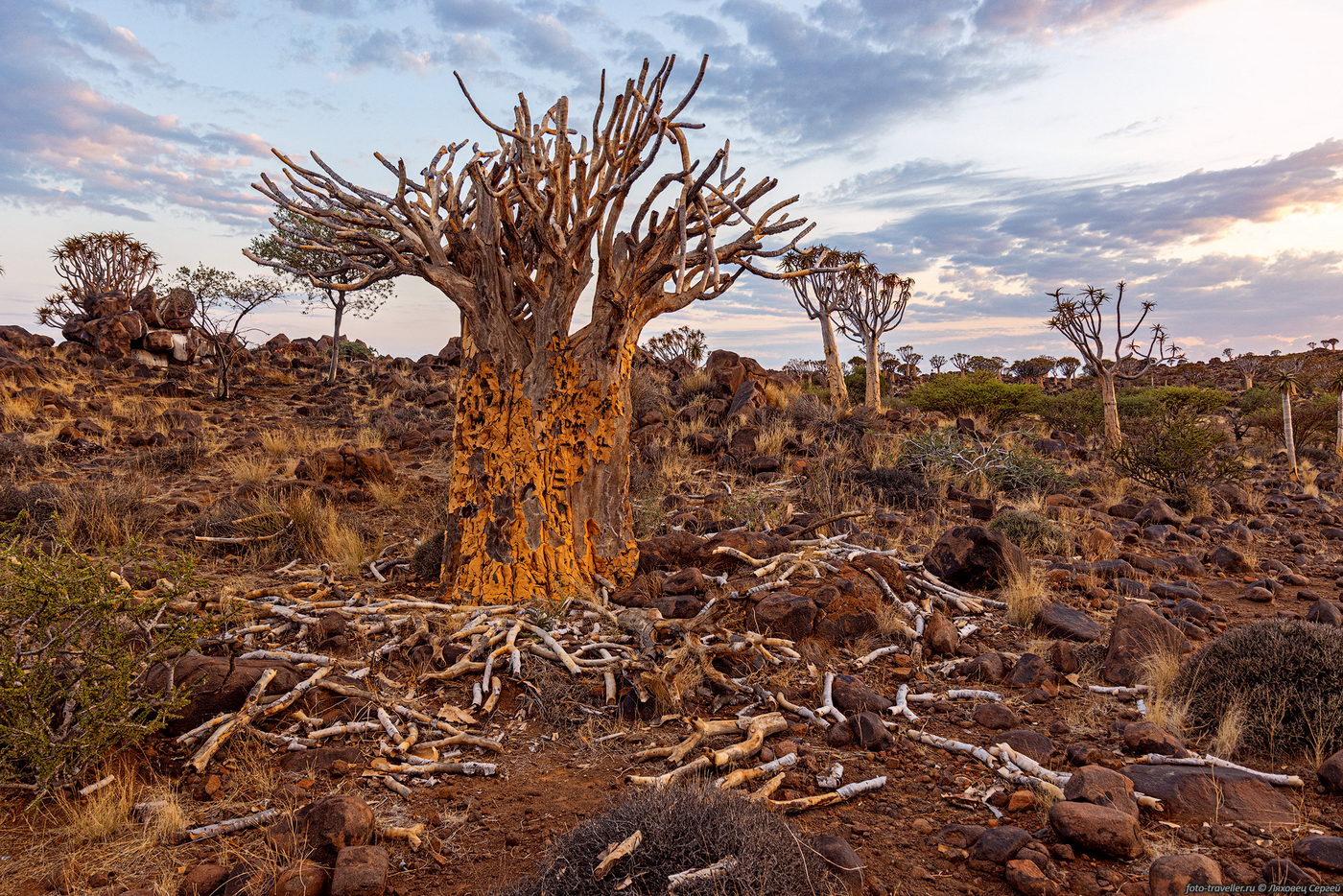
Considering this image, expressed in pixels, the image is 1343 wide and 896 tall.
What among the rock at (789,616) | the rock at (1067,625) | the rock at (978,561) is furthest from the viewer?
the rock at (978,561)

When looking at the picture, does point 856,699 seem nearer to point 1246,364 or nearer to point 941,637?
point 941,637

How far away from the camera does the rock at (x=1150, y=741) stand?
360 cm

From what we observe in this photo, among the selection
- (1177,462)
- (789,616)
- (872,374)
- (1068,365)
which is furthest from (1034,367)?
(789,616)

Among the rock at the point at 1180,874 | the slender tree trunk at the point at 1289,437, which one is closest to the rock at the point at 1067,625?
the rock at the point at 1180,874

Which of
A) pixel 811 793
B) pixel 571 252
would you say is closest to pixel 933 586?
pixel 811 793

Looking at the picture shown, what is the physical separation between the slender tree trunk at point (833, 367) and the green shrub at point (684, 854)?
Result: 1721 centimetres

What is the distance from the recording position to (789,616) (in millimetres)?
5250

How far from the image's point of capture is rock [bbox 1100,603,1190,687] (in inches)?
186

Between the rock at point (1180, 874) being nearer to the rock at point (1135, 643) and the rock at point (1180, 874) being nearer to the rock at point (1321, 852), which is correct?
the rock at point (1321, 852)

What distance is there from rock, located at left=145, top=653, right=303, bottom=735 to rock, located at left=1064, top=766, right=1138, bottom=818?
4.09 metres

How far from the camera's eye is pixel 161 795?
342 centimetres

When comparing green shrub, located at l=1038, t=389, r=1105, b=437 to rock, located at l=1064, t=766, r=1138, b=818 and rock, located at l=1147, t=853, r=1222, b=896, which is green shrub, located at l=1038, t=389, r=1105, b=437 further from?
rock, located at l=1147, t=853, r=1222, b=896

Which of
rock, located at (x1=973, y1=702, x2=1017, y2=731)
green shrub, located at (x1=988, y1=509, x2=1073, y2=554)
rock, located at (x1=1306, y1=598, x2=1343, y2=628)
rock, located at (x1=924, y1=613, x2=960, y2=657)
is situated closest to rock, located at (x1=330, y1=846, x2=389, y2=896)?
rock, located at (x1=973, y1=702, x2=1017, y2=731)

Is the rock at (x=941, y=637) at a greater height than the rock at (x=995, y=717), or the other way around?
the rock at (x=941, y=637)
